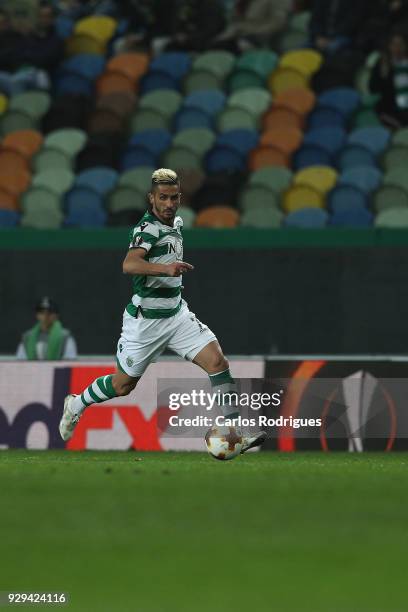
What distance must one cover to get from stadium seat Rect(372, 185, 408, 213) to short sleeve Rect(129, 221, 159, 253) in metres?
7.18

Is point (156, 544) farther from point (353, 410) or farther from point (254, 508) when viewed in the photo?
point (353, 410)

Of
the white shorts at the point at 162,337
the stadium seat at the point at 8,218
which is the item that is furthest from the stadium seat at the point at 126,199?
the white shorts at the point at 162,337

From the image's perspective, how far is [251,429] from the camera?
13.9 meters

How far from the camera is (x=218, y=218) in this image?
17781 mm

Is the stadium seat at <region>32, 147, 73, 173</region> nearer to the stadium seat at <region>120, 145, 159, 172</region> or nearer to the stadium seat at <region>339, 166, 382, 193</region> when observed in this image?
the stadium seat at <region>120, 145, 159, 172</region>

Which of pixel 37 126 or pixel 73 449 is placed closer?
pixel 73 449

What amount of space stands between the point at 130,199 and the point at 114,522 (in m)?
11.4

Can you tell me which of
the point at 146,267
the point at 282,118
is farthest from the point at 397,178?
the point at 146,267

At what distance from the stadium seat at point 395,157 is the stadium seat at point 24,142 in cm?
466

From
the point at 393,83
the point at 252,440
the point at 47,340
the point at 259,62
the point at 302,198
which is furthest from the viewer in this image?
the point at 259,62

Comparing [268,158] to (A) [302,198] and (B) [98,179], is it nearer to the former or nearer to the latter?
(A) [302,198]

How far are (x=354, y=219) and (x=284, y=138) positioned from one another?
190cm

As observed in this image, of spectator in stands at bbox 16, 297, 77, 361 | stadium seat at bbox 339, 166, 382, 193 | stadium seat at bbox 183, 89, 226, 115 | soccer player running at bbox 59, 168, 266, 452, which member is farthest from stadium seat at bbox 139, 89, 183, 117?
soccer player running at bbox 59, 168, 266, 452

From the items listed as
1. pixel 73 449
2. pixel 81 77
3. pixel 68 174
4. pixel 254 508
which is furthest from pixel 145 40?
pixel 254 508
